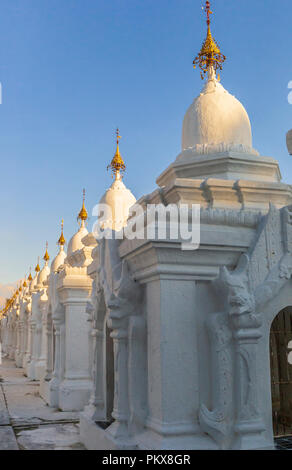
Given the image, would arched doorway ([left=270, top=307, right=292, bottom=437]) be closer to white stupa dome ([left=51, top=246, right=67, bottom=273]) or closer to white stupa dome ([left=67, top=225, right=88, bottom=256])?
white stupa dome ([left=67, top=225, right=88, bottom=256])

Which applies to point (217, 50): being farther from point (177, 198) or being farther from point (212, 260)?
point (212, 260)

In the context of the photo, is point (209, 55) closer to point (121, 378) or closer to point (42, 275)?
point (121, 378)

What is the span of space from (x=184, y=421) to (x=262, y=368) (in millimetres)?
1227

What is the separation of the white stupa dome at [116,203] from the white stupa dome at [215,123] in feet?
13.2

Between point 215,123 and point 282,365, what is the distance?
4.54 m

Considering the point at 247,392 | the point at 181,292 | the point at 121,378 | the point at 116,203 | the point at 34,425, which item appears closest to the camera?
the point at 247,392

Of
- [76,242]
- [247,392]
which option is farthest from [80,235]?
[247,392]

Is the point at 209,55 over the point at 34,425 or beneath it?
over

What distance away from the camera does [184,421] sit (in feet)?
18.8

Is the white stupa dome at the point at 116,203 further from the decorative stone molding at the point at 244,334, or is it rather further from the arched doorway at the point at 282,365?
the decorative stone molding at the point at 244,334

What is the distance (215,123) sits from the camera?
8.66 m

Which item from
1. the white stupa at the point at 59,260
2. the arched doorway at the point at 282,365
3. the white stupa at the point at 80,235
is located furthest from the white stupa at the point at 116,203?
the white stupa at the point at 59,260

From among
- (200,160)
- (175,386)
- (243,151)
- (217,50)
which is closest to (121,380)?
(175,386)

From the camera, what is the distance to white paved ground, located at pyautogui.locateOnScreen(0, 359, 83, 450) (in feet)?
27.6
